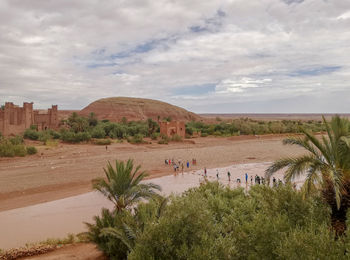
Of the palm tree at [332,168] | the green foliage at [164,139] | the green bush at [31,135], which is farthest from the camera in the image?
the green foliage at [164,139]

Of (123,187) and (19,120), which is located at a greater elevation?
(19,120)

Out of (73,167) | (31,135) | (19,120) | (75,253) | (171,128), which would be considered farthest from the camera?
(171,128)

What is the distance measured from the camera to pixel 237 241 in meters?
6.01

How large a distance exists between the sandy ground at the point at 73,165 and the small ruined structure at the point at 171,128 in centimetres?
467

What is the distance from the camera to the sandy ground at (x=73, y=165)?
2016 cm

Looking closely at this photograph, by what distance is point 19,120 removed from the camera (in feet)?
162

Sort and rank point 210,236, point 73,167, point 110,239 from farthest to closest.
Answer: point 73,167 → point 110,239 → point 210,236

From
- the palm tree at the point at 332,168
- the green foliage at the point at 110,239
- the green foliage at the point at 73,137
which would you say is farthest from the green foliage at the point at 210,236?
the green foliage at the point at 73,137

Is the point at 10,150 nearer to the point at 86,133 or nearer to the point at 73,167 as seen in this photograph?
the point at 73,167

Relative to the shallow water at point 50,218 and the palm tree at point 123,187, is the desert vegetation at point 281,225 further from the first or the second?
the shallow water at point 50,218

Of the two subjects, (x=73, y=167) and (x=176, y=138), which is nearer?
(x=73, y=167)

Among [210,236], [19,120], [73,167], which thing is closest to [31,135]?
[19,120]

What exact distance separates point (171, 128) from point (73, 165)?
90.3 feet

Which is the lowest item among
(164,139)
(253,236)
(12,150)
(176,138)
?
(12,150)
